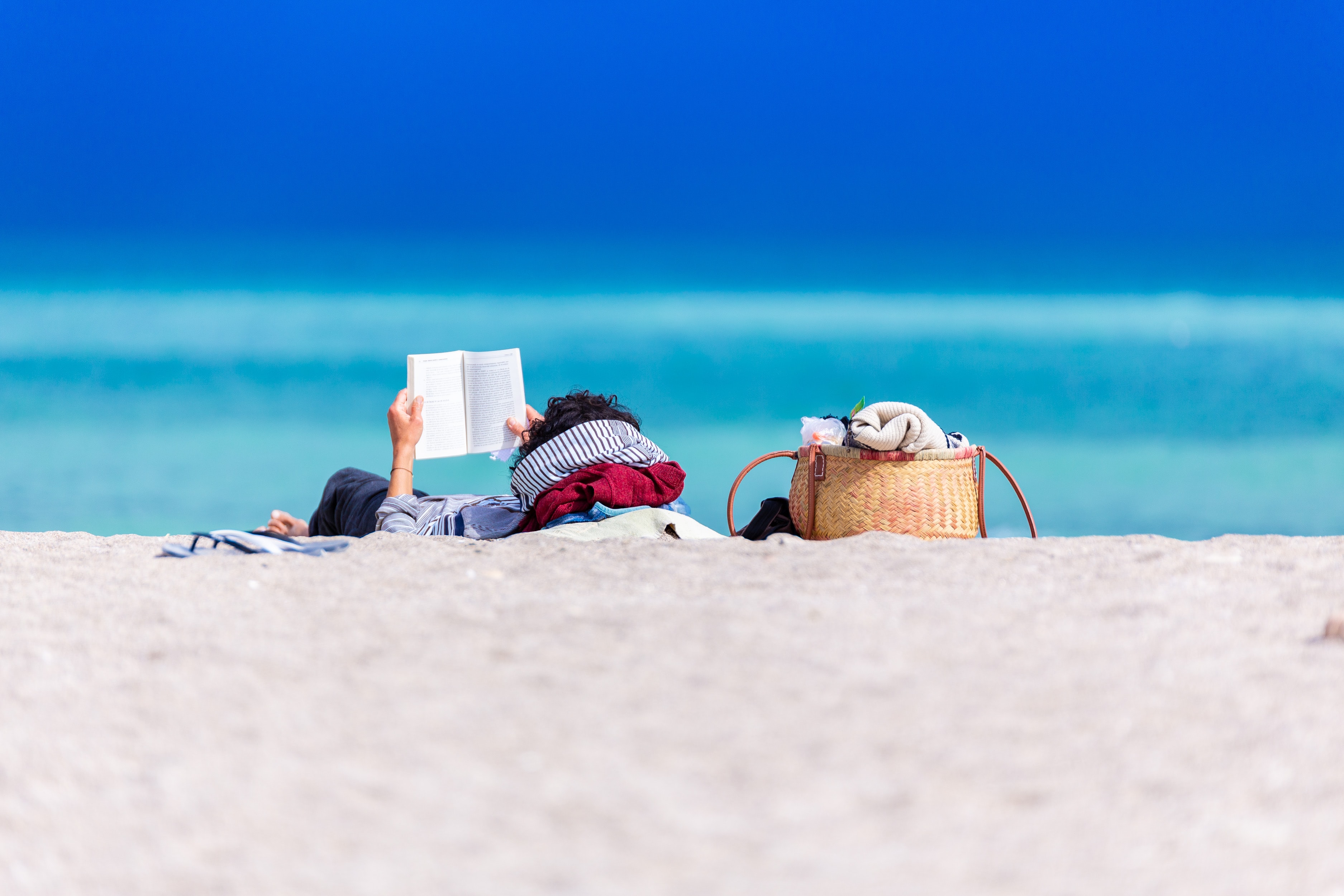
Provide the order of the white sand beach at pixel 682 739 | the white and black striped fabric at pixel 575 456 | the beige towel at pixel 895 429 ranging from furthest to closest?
the white and black striped fabric at pixel 575 456 < the beige towel at pixel 895 429 < the white sand beach at pixel 682 739

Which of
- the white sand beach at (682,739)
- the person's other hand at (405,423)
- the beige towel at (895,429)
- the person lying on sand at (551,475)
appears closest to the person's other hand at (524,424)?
the person lying on sand at (551,475)

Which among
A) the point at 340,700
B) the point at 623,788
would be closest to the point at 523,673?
the point at 340,700

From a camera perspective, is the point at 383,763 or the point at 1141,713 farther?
the point at 1141,713

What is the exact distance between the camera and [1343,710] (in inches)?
57.8

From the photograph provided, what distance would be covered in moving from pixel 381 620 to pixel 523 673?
0.49 metres

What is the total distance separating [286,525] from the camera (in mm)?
4039

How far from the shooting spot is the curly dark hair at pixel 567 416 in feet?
12.2

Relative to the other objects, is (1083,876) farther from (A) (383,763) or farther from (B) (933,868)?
(A) (383,763)

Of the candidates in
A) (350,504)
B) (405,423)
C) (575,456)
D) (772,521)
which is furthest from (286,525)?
(772,521)

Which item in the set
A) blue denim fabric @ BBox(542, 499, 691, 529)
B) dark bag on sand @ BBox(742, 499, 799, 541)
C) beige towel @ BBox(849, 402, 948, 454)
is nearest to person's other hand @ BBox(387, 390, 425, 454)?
blue denim fabric @ BBox(542, 499, 691, 529)

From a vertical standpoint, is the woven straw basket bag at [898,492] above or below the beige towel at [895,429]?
below

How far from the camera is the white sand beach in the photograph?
3.55 ft

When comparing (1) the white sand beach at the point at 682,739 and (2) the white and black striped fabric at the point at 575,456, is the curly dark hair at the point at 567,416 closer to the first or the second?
(2) the white and black striped fabric at the point at 575,456

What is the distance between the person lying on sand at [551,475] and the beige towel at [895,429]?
0.76 m
